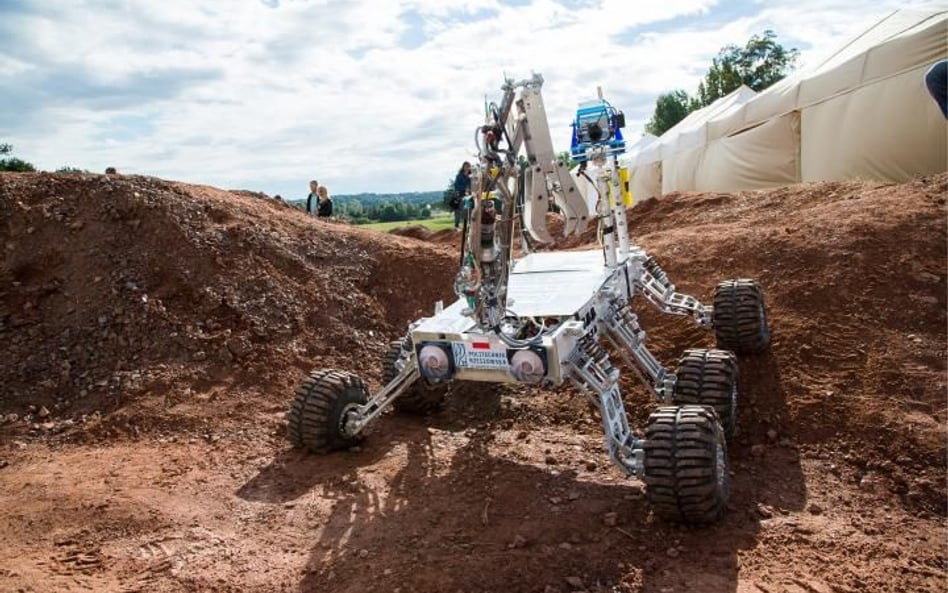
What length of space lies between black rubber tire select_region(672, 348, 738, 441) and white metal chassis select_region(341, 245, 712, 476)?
0.21 metres

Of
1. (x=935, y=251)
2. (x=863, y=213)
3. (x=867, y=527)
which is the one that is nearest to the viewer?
(x=867, y=527)

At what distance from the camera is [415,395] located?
645 cm

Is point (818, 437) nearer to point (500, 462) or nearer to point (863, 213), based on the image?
point (500, 462)

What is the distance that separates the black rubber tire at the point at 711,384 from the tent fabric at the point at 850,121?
7589 mm

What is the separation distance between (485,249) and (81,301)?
5.31 m

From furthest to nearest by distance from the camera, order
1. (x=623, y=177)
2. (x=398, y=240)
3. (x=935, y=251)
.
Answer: (x=398, y=240)
(x=935, y=251)
(x=623, y=177)

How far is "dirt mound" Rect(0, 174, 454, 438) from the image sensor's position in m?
6.97

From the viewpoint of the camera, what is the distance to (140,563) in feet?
13.3

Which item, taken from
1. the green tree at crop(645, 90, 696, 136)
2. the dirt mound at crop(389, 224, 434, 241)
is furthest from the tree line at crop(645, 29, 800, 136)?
the dirt mound at crop(389, 224, 434, 241)

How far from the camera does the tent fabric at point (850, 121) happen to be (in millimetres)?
11141

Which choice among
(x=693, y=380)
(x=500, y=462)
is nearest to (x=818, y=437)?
(x=693, y=380)

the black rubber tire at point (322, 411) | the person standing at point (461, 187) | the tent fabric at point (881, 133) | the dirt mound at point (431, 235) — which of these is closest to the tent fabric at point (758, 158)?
the tent fabric at point (881, 133)

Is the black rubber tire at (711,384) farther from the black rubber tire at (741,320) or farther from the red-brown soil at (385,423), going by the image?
the black rubber tire at (741,320)

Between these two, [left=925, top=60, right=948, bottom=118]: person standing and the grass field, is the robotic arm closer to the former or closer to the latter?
[left=925, top=60, right=948, bottom=118]: person standing
